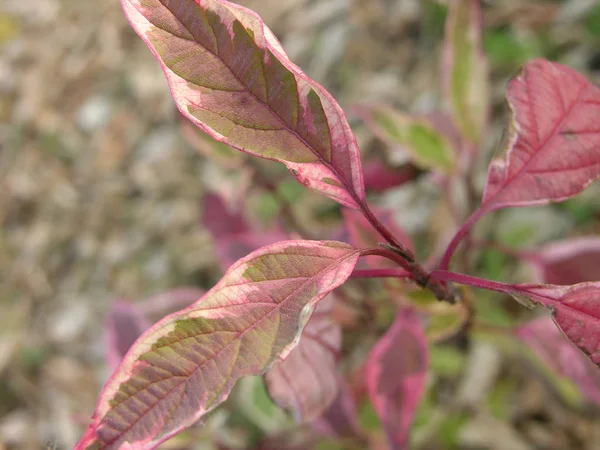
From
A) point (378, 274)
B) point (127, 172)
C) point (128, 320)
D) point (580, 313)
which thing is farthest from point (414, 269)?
point (127, 172)

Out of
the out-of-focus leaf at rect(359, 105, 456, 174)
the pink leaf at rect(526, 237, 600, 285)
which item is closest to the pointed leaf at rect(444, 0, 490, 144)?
the out-of-focus leaf at rect(359, 105, 456, 174)

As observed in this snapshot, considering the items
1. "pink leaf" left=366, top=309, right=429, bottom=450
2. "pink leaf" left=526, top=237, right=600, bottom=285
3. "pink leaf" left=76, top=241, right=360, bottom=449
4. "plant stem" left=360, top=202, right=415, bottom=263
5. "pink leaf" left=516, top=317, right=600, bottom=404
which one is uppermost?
"pink leaf" left=76, top=241, right=360, bottom=449

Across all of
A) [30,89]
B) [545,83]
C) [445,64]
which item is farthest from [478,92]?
[30,89]

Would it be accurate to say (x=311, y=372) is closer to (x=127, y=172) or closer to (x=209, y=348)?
(x=209, y=348)

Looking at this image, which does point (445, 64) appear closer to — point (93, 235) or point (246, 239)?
point (246, 239)

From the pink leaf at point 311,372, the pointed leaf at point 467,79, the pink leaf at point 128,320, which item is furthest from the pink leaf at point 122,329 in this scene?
the pointed leaf at point 467,79

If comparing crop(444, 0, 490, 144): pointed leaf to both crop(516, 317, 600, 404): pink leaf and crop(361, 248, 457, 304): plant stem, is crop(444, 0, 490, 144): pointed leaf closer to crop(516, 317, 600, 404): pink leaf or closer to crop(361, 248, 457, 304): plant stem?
crop(516, 317, 600, 404): pink leaf
